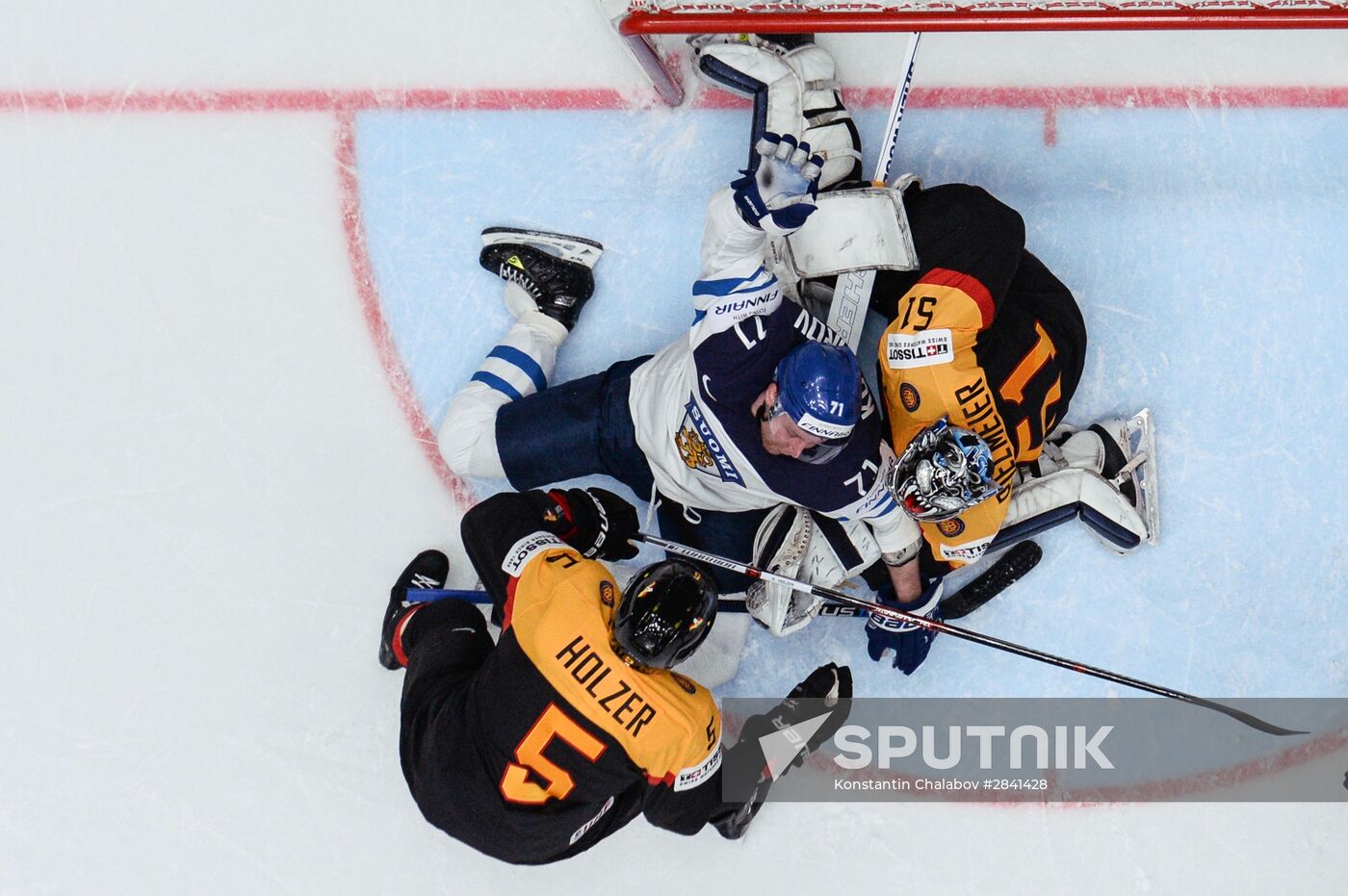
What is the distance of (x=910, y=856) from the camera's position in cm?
405

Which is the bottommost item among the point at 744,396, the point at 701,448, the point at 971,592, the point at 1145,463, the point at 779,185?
the point at 971,592

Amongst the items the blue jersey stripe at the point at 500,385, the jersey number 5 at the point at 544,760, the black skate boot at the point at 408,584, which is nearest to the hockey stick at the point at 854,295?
the blue jersey stripe at the point at 500,385

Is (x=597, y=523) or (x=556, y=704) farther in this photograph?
(x=597, y=523)

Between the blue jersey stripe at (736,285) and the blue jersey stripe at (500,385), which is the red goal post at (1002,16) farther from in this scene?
the blue jersey stripe at (500,385)

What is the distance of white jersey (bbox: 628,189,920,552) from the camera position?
2.99 meters

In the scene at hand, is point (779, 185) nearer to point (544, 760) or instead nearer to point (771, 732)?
point (544, 760)

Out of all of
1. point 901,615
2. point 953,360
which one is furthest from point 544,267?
point 901,615

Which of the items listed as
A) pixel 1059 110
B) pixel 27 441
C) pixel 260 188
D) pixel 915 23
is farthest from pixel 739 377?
pixel 27 441

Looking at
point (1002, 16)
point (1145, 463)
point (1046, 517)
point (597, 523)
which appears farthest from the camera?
point (1145, 463)

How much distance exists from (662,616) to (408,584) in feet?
4.67

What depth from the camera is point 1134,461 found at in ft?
12.7

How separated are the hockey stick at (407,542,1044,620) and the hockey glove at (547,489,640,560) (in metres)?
0.45

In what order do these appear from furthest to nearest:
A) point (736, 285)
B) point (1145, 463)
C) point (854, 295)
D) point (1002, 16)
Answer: point (1145, 463) < point (854, 295) < point (736, 285) < point (1002, 16)

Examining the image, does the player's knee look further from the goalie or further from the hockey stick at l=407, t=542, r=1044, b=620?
the goalie
